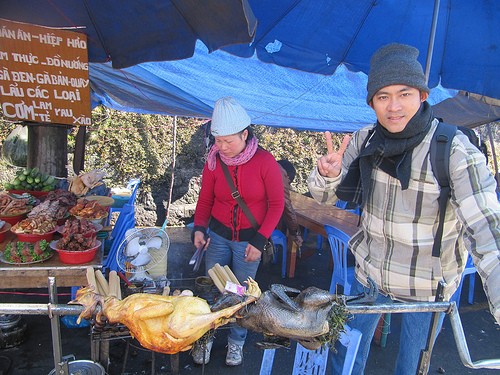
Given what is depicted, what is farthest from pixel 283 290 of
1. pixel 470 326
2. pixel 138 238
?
pixel 470 326

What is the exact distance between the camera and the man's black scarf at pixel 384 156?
166cm

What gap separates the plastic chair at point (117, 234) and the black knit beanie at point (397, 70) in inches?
109

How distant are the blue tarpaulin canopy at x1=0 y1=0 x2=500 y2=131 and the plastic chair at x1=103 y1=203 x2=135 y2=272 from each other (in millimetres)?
1802

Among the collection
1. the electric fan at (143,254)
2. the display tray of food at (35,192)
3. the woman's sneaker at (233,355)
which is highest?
the display tray of food at (35,192)

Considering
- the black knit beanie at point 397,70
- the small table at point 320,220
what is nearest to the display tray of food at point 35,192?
the small table at point 320,220

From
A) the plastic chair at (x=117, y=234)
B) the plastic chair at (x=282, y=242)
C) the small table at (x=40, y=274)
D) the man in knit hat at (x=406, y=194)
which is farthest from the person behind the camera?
the plastic chair at (x=282, y=242)

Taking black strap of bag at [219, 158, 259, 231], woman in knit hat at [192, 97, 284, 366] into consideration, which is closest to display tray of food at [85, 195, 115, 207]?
woman in knit hat at [192, 97, 284, 366]

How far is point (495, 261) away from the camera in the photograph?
124 centimetres

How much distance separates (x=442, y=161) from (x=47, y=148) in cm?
408

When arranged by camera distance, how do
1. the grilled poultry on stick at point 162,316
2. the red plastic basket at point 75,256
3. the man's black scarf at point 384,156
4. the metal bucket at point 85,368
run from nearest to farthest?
1. the grilled poultry on stick at point 162,316
2. the man's black scarf at point 384,156
3. the metal bucket at point 85,368
4. the red plastic basket at point 75,256

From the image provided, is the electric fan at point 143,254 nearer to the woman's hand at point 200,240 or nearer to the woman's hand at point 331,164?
the woman's hand at point 200,240

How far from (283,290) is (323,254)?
5.29m

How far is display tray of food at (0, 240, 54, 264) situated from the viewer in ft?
8.27

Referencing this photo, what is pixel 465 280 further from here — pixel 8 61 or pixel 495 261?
pixel 8 61
